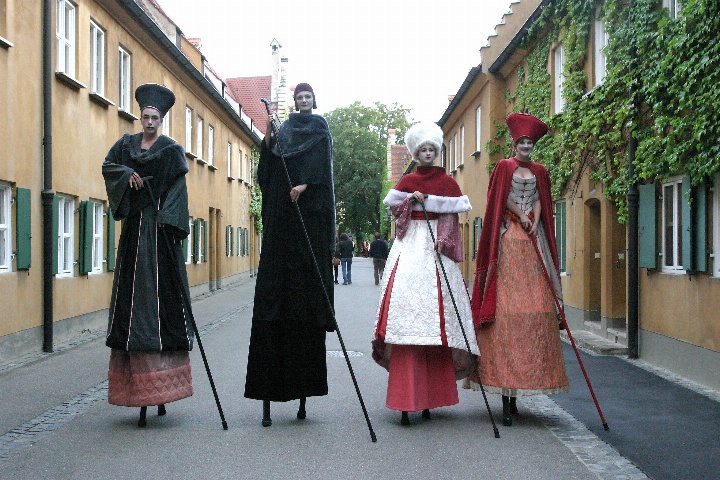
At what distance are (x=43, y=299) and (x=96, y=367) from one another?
247 cm

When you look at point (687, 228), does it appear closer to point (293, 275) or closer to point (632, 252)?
point (632, 252)

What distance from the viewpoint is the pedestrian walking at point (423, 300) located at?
22.4 ft

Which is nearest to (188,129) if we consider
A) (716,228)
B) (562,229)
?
(562,229)

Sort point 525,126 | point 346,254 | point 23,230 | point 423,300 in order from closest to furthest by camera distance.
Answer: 1. point 423,300
2. point 525,126
3. point 23,230
4. point 346,254

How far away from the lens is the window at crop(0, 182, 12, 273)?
11.5 m

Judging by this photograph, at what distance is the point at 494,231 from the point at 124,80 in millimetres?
12617

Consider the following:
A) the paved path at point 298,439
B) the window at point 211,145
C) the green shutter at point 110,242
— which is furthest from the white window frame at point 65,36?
the window at point 211,145

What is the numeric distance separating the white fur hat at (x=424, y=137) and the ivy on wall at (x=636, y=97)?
301 cm

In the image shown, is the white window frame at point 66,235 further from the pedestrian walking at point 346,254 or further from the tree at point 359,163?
the tree at point 359,163

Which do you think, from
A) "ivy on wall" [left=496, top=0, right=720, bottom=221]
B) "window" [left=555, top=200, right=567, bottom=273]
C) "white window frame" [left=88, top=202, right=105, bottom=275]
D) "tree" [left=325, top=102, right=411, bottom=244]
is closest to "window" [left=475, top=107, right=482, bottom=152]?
"ivy on wall" [left=496, top=0, right=720, bottom=221]

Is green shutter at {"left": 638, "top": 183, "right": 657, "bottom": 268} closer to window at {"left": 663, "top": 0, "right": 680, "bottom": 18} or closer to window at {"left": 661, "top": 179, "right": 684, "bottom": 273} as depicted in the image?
window at {"left": 661, "top": 179, "right": 684, "bottom": 273}

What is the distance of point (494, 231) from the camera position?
7.04 meters

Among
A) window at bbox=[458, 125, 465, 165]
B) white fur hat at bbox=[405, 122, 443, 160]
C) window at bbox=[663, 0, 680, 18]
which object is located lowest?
white fur hat at bbox=[405, 122, 443, 160]

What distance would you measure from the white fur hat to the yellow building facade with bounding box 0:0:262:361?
6.13 meters
